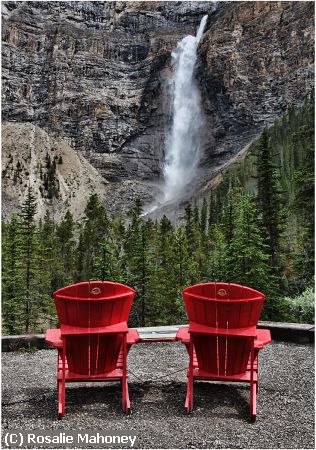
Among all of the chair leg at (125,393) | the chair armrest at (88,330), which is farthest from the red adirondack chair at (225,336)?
the chair armrest at (88,330)

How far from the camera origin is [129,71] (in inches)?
3696

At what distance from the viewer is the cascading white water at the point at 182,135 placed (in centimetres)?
7606

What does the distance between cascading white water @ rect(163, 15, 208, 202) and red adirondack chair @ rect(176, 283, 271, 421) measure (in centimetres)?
6766

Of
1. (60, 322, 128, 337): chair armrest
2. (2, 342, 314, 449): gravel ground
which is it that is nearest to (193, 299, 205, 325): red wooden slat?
(60, 322, 128, 337): chair armrest

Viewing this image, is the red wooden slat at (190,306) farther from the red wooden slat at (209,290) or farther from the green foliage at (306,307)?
the green foliage at (306,307)

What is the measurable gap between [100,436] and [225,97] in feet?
271

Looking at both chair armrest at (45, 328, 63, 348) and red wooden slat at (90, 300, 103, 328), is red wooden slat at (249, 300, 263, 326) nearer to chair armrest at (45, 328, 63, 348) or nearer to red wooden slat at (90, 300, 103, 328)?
red wooden slat at (90, 300, 103, 328)

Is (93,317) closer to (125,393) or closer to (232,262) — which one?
(125,393)

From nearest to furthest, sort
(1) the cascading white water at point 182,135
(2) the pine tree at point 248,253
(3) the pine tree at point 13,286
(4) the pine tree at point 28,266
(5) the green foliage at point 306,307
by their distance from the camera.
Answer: (5) the green foliage at point 306,307 → (2) the pine tree at point 248,253 → (3) the pine tree at point 13,286 → (4) the pine tree at point 28,266 → (1) the cascading white water at point 182,135

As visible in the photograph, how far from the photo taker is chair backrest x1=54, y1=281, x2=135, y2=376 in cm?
380

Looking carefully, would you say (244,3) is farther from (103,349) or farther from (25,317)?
(103,349)

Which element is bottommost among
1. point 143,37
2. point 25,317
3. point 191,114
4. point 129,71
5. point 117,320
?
point 25,317

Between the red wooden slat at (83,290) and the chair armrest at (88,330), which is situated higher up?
the red wooden slat at (83,290)

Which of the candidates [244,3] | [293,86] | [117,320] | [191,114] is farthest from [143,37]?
[117,320]
